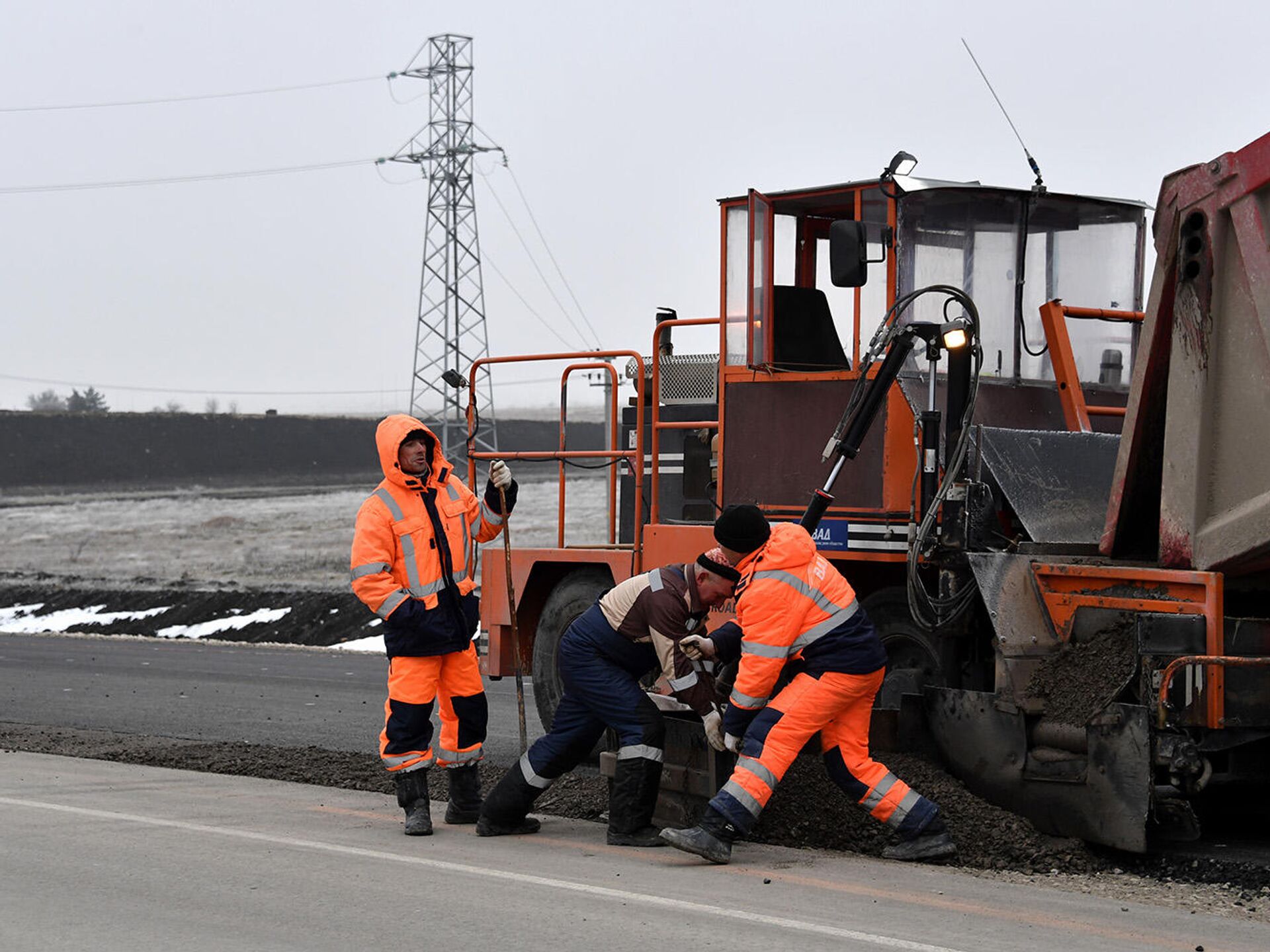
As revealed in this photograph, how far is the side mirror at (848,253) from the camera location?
7844 mm

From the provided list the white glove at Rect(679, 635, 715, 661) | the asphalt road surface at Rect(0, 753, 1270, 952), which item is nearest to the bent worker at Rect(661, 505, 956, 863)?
the asphalt road surface at Rect(0, 753, 1270, 952)

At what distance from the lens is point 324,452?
51281mm

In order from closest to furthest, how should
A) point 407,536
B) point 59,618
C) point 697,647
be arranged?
point 697,647 < point 407,536 < point 59,618

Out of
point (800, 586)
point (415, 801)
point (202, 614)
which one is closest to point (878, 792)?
point (800, 586)

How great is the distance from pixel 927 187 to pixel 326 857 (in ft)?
14.4

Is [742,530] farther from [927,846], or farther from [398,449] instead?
[398,449]

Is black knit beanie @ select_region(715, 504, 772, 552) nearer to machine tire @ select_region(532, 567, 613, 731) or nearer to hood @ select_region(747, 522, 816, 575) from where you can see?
hood @ select_region(747, 522, 816, 575)

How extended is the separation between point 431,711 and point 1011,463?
9.84 ft

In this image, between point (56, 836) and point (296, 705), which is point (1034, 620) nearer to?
point (56, 836)

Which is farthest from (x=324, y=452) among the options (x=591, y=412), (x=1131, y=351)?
(x=1131, y=351)

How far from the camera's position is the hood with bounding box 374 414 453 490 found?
24.7 ft

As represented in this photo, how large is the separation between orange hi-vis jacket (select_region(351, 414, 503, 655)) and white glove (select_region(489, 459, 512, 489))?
19cm

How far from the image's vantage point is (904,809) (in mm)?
6664

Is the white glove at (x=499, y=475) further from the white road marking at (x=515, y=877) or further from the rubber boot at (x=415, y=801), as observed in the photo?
the white road marking at (x=515, y=877)
